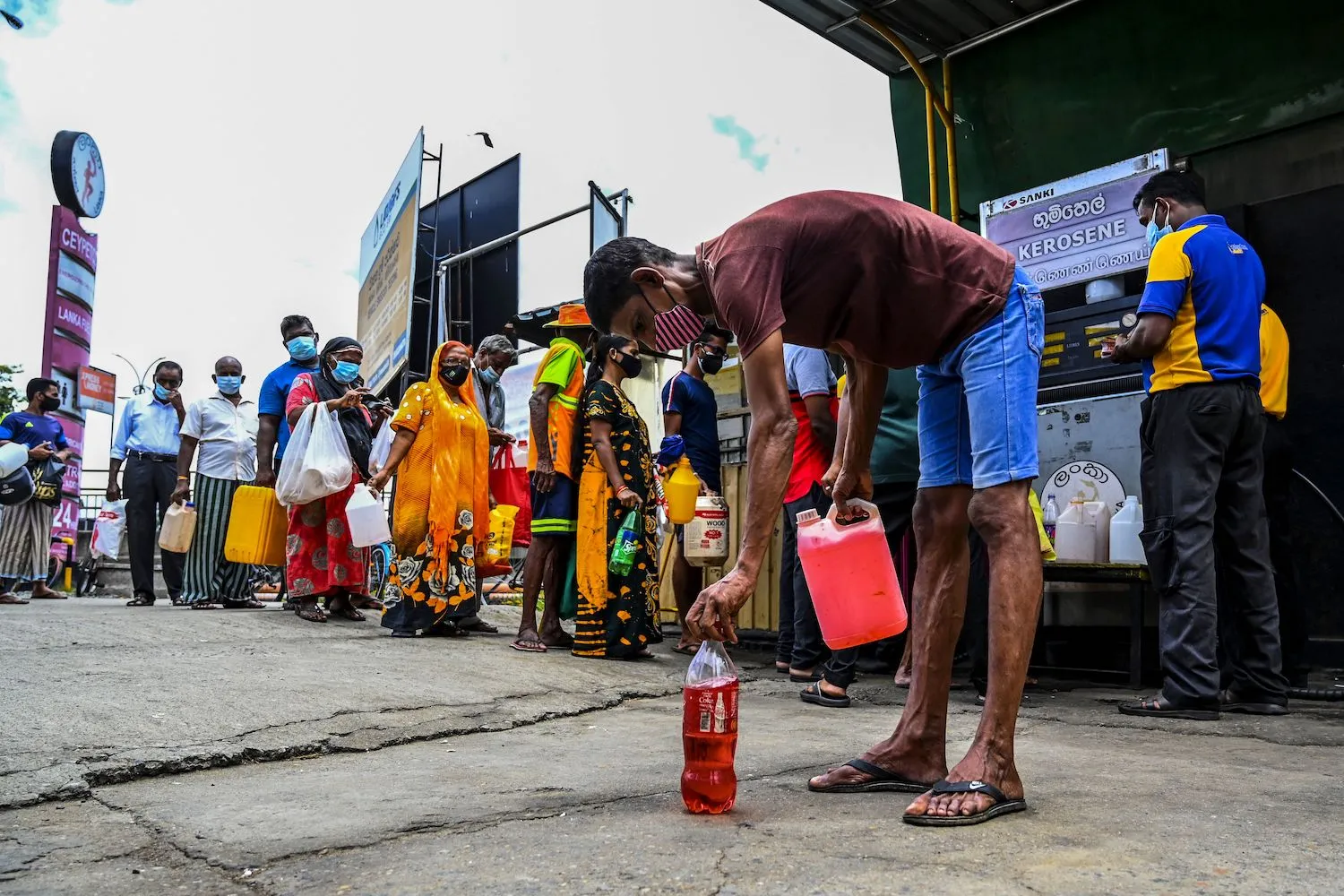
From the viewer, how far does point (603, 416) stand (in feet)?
17.9

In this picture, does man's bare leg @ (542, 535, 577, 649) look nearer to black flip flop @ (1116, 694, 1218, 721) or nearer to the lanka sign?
black flip flop @ (1116, 694, 1218, 721)

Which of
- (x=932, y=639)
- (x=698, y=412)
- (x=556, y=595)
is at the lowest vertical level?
(x=932, y=639)

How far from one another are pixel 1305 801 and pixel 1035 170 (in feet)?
16.6

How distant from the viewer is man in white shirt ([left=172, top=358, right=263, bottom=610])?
760 centimetres

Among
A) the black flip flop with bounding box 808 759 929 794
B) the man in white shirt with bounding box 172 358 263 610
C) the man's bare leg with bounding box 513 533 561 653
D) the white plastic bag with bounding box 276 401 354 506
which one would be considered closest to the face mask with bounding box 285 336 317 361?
the white plastic bag with bounding box 276 401 354 506

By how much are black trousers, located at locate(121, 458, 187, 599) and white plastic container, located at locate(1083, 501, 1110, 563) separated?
6.77 metres

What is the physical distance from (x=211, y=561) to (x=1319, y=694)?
6872mm

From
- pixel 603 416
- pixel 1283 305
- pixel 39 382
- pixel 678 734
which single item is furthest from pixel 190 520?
pixel 1283 305

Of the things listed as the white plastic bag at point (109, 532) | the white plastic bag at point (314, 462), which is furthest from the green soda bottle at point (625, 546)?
the white plastic bag at point (109, 532)

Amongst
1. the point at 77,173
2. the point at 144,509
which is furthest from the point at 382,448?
the point at 77,173

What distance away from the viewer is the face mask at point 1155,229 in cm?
436

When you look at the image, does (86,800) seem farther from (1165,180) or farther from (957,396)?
(1165,180)

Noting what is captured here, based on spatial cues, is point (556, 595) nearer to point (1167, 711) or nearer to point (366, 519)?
point (366, 519)

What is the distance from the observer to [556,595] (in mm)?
5766
